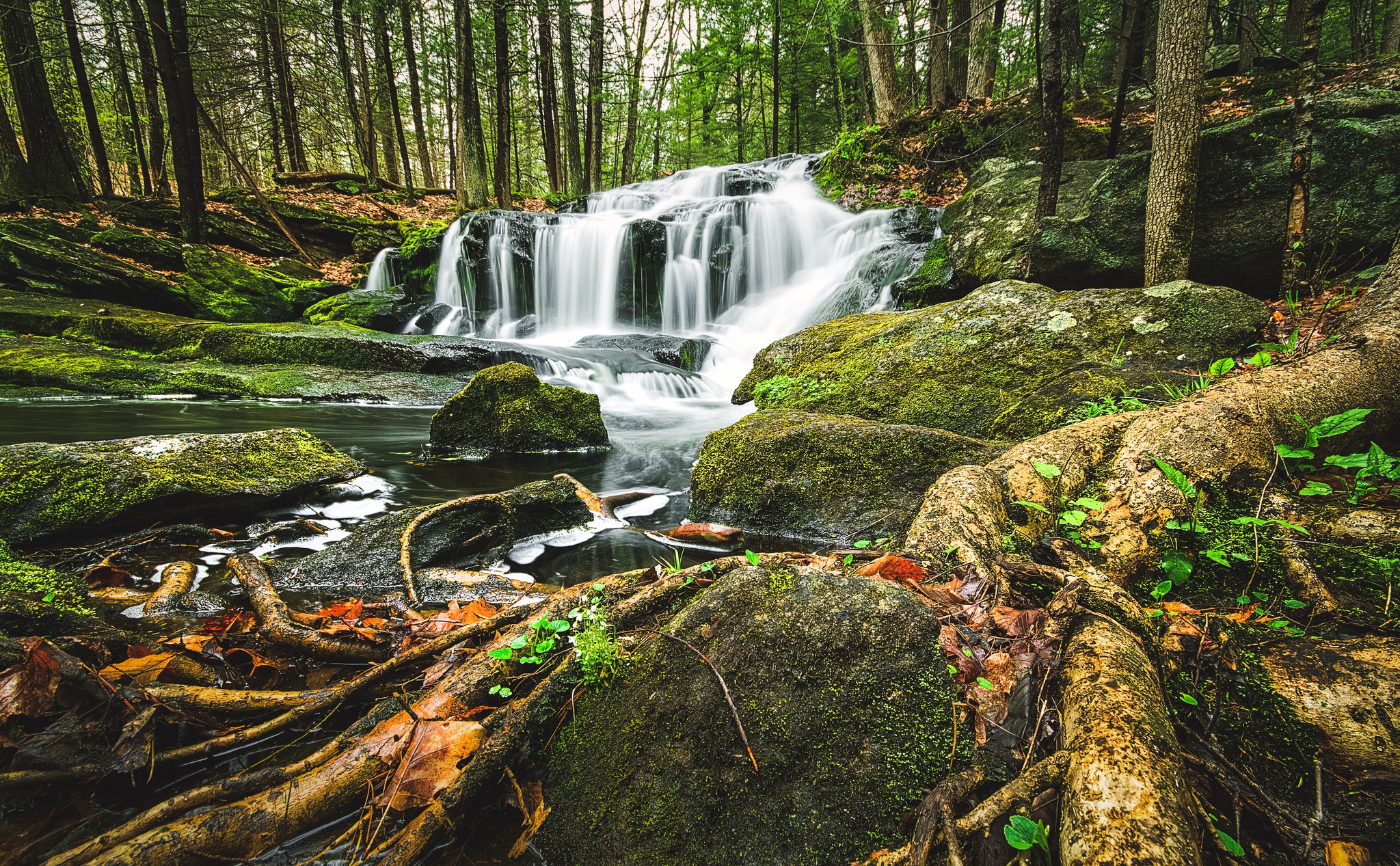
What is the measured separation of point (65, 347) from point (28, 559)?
9510 mm

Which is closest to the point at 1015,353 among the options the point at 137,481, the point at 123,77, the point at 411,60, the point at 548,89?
the point at 137,481

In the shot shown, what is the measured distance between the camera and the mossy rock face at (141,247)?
12617 mm

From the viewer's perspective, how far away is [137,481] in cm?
Result: 338

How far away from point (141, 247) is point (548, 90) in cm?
1447

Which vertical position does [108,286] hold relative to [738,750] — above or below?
above

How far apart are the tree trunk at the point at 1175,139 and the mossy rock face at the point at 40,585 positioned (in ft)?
27.9

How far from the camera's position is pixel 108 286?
11391 mm

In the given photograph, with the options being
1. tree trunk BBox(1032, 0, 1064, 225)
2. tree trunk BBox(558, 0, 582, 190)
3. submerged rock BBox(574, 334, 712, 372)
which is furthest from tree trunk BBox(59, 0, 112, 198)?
tree trunk BBox(1032, 0, 1064, 225)

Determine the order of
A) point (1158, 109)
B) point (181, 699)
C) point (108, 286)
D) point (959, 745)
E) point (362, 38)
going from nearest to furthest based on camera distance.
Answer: point (959, 745), point (181, 699), point (1158, 109), point (108, 286), point (362, 38)

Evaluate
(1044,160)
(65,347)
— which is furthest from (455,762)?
(65,347)

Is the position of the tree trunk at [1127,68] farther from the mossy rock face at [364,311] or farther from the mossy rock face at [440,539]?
the mossy rock face at [364,311]

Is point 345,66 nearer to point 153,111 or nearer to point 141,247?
point 153,111

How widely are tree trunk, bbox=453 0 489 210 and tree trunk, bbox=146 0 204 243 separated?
6376 mm

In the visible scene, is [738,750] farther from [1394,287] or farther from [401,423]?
[401,423]
